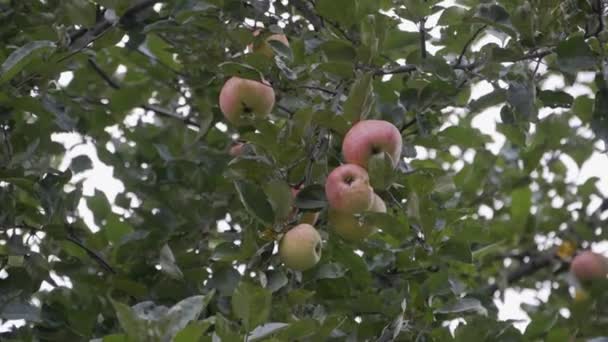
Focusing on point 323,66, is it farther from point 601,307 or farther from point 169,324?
point 601,307

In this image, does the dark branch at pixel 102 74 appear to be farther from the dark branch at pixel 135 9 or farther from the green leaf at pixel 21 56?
the green leaf at pixel 21 56

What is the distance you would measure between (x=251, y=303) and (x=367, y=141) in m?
0.35

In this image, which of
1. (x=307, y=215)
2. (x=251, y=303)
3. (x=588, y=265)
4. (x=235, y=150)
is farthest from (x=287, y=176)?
(x=588, y=265)

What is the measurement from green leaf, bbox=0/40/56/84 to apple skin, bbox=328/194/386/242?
593 mm

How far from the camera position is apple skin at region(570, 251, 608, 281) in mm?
2367

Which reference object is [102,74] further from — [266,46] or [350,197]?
[350,197]

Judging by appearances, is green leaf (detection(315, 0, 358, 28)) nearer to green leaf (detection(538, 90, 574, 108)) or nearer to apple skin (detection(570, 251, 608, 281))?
green leaf (detection(538, 90, 574, 108))

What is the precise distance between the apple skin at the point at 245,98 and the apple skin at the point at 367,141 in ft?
0.87

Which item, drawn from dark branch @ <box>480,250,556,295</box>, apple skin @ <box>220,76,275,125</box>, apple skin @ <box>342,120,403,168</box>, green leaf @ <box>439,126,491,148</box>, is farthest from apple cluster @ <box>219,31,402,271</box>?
dark branch @ <box>480,250,556,295</box>

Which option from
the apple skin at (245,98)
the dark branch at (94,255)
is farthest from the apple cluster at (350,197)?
the dark branch at (94,255)

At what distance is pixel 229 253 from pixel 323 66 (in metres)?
0.35

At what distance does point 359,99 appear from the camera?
159cm

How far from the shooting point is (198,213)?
7.28ft

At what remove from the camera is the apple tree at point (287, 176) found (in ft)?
5.16
